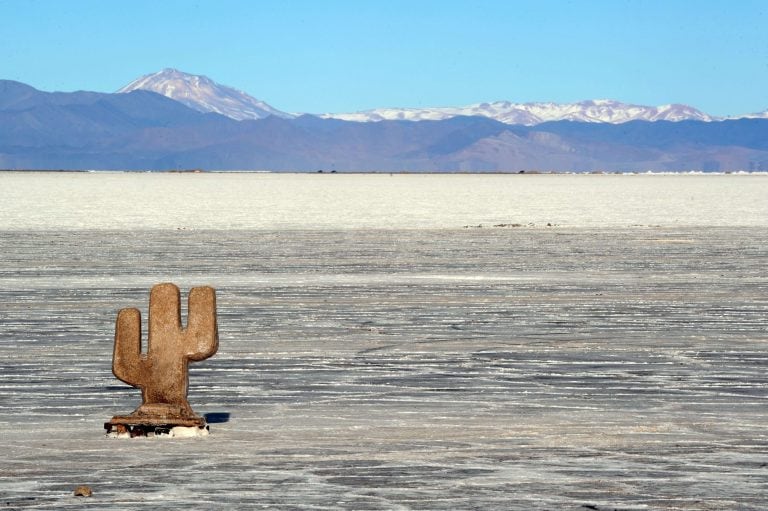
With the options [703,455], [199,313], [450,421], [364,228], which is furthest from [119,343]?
[364,228]

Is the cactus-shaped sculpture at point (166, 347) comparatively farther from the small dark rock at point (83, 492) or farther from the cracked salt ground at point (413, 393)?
the small dark rock at point (83, 492)

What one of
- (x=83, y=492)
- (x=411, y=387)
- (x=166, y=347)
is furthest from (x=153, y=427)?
(x=411, y=387)

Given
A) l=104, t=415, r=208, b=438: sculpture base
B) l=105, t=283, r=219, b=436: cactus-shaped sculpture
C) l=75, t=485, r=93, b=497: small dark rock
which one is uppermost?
l=105, t=283, r=219, b=436: cactus-shaped sculpture

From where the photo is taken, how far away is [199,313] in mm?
8062

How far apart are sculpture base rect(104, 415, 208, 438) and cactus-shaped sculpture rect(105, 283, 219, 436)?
0.08 metres

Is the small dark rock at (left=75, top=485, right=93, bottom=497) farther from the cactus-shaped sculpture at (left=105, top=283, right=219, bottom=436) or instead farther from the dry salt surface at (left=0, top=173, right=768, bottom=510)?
the cactus-shaped sculpture at (left=105, top=283, right=219, bottom=436)

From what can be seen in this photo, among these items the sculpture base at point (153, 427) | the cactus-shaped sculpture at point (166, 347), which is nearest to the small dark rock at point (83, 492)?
the sculpture base at point (153, 427)

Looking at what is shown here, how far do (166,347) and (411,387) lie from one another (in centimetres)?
206

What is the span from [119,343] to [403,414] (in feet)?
5.77

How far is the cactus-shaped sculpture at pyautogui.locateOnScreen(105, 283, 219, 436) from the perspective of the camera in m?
8.04

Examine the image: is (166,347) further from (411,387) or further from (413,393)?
(411,387)

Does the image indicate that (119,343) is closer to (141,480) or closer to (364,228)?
(141,480)

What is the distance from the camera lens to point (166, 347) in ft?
26.7

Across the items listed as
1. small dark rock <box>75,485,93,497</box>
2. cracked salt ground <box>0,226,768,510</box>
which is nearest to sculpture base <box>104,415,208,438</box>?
cracked salt ground <box>0,226,768,510</box>
